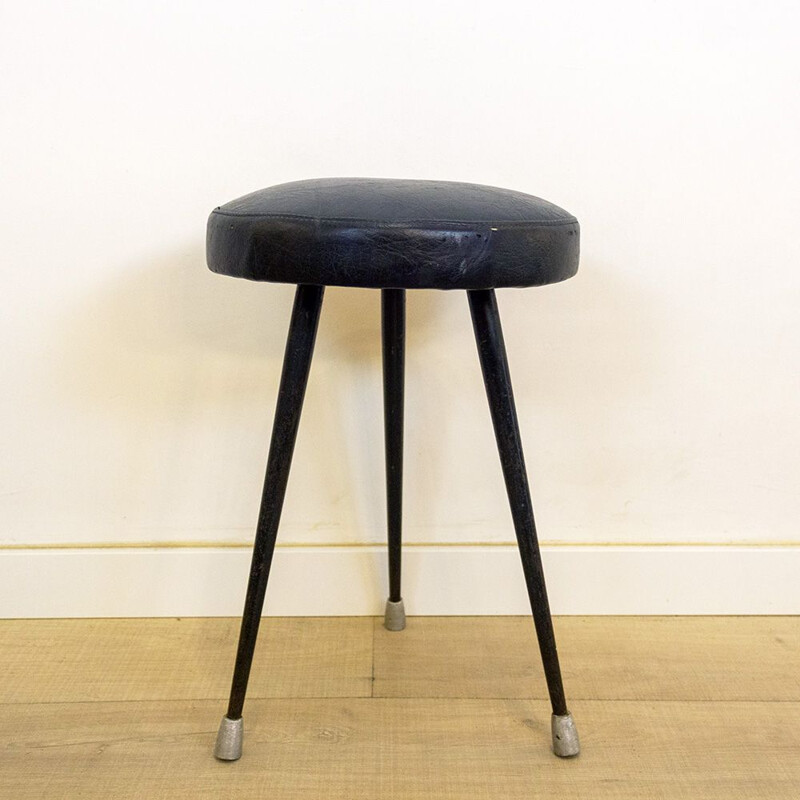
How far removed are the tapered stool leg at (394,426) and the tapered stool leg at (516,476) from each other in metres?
0.19

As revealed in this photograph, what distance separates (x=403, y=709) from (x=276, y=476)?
336 mm

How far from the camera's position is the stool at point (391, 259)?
794 mm

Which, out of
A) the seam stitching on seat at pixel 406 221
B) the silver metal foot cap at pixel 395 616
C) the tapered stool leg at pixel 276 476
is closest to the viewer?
the seam stitching on seat at pixel 406 221

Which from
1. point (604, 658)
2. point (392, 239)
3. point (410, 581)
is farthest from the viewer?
point (410, 581)

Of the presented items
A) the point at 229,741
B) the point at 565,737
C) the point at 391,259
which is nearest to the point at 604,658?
the point at 565,737

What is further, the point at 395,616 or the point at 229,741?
the point at 395,616

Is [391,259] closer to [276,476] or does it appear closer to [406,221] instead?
[406,221]

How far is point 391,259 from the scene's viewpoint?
791 mm

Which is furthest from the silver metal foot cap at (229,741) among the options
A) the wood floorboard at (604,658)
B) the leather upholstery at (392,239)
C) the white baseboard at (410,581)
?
the leather upholstery at (392,239)

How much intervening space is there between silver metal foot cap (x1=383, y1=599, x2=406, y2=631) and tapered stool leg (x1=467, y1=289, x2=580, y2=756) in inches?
11.7

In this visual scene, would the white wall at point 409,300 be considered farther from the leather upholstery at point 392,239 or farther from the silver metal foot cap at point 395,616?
the leather upholstery at point 392,239

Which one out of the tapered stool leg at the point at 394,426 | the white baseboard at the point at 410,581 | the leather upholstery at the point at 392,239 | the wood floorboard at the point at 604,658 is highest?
the leather upholstery at the point at 392,239

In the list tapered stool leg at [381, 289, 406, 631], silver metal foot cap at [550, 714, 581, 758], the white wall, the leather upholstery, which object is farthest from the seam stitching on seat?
silver metal foot cap at [550, 714, 581, 758]

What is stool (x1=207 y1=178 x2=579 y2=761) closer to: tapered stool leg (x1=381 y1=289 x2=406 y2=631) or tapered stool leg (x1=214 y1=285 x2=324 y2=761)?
A: tapered stool leg (x1=214 y1=285 x2=324 y2=761)
